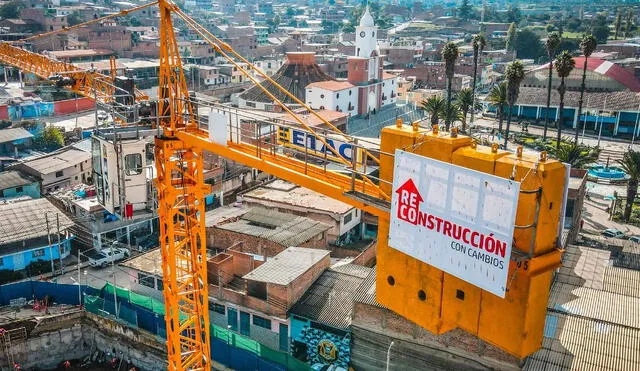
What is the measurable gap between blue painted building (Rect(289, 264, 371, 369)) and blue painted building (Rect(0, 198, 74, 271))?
1413 centimetres

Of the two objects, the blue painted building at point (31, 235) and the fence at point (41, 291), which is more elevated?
the blue painted building at point (31, 235)

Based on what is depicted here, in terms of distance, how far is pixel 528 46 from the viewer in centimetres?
11575

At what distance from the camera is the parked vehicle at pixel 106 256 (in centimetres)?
3102

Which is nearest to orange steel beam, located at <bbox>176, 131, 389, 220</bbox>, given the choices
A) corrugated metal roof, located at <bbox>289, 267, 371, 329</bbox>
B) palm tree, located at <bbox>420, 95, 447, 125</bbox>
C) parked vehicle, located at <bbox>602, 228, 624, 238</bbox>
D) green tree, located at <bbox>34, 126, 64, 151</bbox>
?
corrugated metal roof, located at <bbox>289, 267, 371, 329</bbox>

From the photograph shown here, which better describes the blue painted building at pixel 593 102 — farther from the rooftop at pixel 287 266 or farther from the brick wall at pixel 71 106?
the brick wall at pixel 71 106

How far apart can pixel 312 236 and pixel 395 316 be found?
10.3m

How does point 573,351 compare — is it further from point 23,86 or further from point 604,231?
point 23,86

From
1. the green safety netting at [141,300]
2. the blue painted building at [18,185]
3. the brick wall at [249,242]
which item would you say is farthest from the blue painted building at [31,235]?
the brick wall at [249,242]

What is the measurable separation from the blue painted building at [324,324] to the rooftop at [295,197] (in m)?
8.67

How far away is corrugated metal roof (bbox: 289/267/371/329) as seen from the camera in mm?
22016

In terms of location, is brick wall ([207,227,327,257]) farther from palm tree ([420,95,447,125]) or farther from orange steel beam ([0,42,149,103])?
palm tree ([420,95,447,125])

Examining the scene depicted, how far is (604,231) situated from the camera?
3703cm

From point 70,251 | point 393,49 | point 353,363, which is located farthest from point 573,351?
point 393,49

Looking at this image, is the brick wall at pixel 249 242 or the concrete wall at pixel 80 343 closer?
the concrete wall at pixel 80 343
